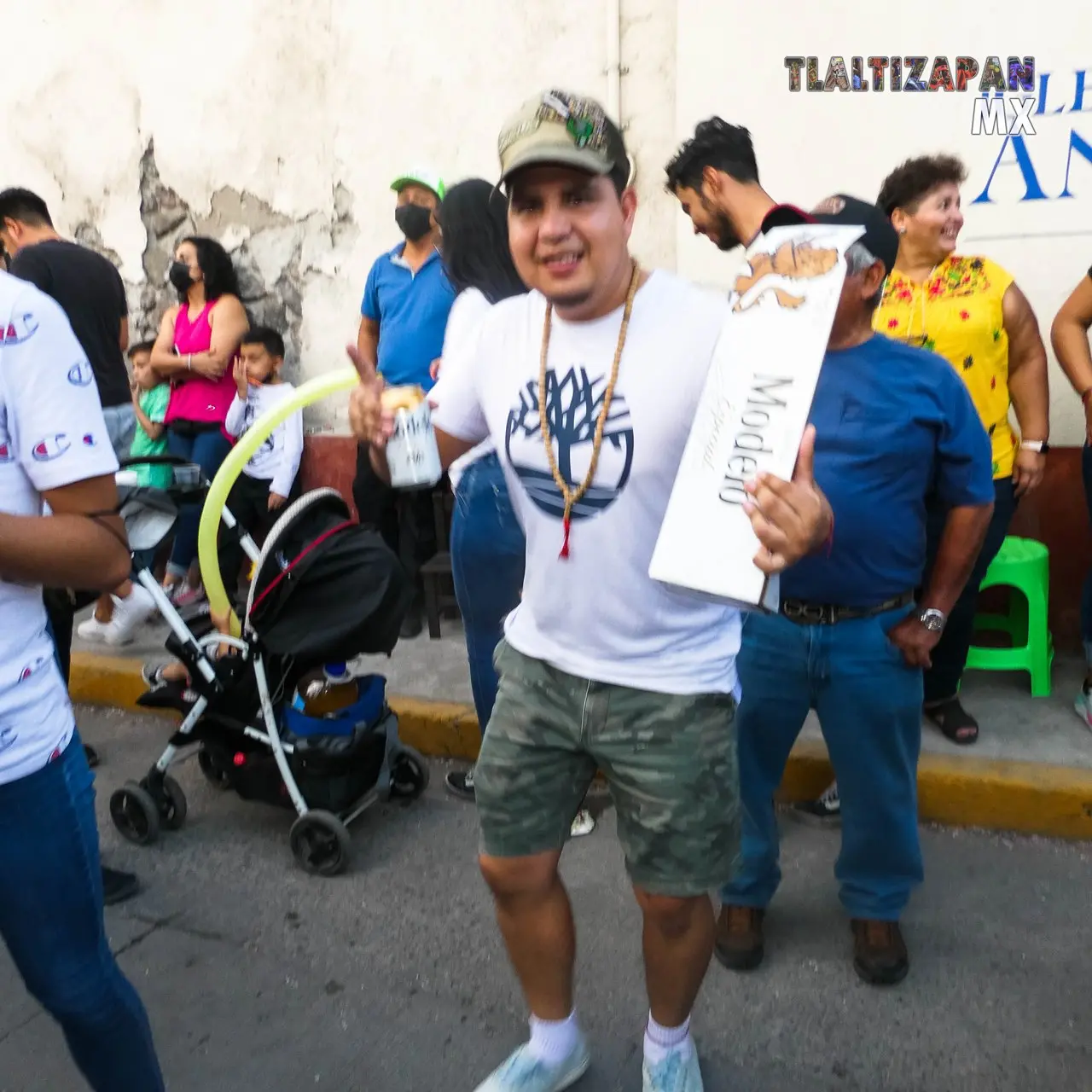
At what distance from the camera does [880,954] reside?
2551 millimetres

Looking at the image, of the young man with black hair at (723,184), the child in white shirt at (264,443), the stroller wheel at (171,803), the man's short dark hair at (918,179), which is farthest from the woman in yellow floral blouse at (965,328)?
the child in white shirt at (264,443)

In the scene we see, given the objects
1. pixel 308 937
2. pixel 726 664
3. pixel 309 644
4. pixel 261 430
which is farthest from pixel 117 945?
pixel 726 664

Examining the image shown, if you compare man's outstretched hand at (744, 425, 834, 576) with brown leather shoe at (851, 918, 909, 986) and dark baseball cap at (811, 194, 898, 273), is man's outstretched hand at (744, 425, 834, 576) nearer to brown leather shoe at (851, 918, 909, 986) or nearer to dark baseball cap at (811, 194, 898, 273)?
dark baseball cap at (811, 194, 898, 273)

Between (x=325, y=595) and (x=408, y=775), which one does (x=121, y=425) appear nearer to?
(x=325, y=595)

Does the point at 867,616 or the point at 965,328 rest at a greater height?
the point at 965,328

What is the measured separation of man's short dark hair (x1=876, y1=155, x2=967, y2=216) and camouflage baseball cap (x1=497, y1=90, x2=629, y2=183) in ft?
5.80

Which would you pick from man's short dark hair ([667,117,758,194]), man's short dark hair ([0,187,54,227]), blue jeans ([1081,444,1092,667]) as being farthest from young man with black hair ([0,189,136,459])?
blue jeans ([1081,444,1092,667])

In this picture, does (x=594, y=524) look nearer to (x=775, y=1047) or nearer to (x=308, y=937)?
(x=775, y=1047)

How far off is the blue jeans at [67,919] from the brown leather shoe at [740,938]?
144cm

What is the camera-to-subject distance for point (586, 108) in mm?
1763

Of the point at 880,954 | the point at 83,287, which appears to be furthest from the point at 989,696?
the point at 83,287

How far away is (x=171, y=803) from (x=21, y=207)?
7.88 feet

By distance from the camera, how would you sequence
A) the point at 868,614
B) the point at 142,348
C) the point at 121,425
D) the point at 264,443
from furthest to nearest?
1. the point at 142,348
2. the point at 264,443
3. the point at 121,425
4. the point at 868,614

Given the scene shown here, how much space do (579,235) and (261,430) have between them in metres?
1.19
